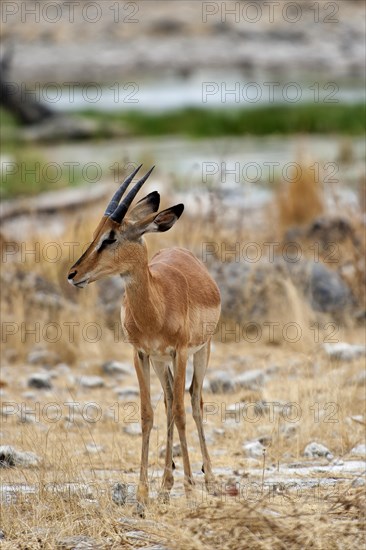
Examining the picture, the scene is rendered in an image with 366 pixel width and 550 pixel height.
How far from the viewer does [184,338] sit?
20.6 feet

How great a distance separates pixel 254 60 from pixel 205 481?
45.1 m

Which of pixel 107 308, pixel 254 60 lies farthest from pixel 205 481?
pixel 254 60

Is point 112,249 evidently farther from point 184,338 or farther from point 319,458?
point 319,458

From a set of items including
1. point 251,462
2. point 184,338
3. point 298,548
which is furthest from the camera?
point 251,462

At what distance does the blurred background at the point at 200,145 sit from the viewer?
38.0 ft

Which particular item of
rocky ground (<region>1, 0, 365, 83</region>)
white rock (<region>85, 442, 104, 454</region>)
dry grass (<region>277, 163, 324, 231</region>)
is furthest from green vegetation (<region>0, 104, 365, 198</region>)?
white rock (<region>85, 442, 104, 454</region>)

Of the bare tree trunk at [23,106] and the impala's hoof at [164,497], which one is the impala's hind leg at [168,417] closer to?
the impala's hoof at [164,497]

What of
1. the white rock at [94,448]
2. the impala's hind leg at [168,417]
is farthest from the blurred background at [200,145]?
the impala's hind leg at [168,417]

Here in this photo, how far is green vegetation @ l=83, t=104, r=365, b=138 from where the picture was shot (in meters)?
31.0

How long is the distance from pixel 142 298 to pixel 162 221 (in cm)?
42

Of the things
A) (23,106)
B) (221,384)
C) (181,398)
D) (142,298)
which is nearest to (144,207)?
(142,298)

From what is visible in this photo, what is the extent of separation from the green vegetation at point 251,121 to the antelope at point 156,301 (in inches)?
917

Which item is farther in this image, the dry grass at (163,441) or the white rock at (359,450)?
the white rock at (359,450)

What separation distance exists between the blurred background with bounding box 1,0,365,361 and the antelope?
13.6ft
